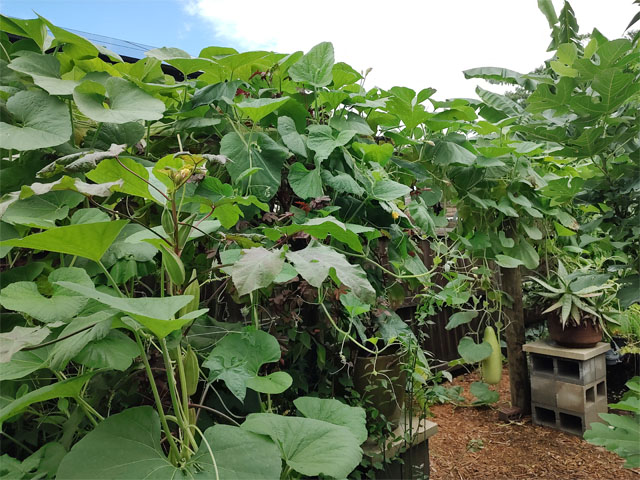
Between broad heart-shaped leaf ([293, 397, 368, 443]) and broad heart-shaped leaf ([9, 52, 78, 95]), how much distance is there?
0.82 metres

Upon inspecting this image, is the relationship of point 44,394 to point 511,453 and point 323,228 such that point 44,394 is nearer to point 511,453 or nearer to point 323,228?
point 323,228

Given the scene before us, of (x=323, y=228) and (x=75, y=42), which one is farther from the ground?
(x=75, y=42)

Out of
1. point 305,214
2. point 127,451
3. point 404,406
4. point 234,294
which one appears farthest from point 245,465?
point 404,406

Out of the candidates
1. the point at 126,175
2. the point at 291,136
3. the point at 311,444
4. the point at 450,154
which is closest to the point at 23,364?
the point at 126,175

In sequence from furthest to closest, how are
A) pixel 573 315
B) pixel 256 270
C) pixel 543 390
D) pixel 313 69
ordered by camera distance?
pixel 543 390, pixel 573 315, pixel 313 69, pixel 256 270

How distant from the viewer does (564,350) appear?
2.93 m

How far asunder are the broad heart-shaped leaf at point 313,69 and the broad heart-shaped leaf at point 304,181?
25cm

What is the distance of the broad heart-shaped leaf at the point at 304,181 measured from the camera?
120 centimetres

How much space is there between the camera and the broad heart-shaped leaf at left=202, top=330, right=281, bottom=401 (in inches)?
32.8

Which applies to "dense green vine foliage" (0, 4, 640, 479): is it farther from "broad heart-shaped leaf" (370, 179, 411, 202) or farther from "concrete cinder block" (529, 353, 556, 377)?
"concrete cinder block" (529, 353, 556, 377)

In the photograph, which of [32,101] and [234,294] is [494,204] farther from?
[32,101]

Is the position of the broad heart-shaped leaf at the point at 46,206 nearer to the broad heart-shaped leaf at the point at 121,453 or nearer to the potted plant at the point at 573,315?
the broad heart-shaped leaf at the point at 121,453

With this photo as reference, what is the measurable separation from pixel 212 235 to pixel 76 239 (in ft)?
1.34

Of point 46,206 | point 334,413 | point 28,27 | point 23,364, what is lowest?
point 334,413
